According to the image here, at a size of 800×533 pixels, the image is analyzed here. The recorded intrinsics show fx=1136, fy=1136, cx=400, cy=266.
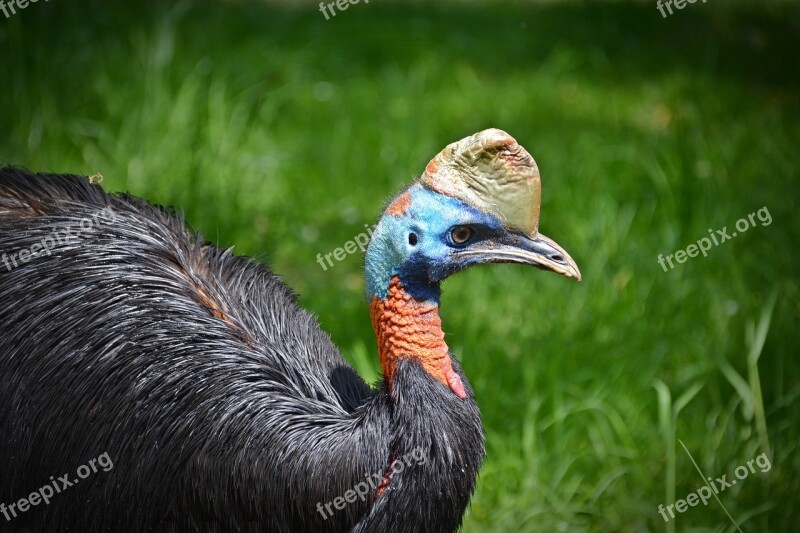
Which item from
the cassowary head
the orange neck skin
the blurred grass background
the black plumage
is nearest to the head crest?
the cassowary head

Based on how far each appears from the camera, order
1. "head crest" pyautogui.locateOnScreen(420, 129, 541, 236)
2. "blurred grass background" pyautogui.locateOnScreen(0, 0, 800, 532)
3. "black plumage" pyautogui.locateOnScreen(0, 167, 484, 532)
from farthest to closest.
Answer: "blurred grass background" pyautogui.locateOnScreen(0, 0, 800, 532), "black plumage" pyautogui.locateOnScreen(0, 167, 484, 532), "head crest" pyautogui.locateOnScreen(420, 129, 541, 236)

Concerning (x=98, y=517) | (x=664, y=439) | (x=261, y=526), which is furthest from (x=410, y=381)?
(x=664, y=439)

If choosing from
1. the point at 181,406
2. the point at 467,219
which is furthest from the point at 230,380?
the point at 467,219

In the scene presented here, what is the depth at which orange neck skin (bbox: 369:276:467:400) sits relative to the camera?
2877 millimetres

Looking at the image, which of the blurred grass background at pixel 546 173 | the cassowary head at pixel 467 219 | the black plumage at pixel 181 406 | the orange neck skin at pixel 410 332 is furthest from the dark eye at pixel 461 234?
the blurred grass background at pixel 546 173

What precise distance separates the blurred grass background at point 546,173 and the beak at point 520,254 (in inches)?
20.7

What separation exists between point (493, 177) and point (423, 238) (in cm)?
23

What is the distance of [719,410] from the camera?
444cm

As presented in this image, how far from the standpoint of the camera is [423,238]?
9.18 feet

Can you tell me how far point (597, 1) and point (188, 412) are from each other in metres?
5.78

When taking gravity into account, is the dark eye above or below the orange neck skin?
above

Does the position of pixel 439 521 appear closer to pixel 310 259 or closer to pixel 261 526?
pixel 261 526

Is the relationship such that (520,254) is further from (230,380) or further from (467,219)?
(230,380)

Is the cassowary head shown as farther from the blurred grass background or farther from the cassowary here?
the blurred grass background
